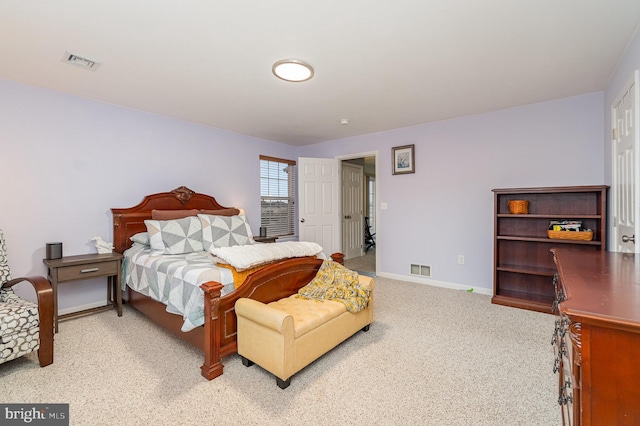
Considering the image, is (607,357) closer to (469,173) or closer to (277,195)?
(469,173)

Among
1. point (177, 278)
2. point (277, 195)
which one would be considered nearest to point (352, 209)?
point (277, 195)

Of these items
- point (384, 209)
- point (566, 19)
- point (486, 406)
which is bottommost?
point (486, 406)

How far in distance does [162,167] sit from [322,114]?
2.19 meters

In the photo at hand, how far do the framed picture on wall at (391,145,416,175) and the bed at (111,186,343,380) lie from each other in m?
2.10

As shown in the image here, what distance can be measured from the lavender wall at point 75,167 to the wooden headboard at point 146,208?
0.12 metres

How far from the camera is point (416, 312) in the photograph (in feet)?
10.5

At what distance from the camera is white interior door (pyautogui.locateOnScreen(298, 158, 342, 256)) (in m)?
5.03

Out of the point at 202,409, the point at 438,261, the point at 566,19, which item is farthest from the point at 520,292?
the point at 202,409

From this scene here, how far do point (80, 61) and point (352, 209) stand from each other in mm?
5094

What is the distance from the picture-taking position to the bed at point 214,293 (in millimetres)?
2016

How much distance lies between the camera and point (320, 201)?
5.18 metres

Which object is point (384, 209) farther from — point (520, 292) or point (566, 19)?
point (566, 19)

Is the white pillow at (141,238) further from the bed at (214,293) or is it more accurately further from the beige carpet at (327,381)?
the beige carpet at (327,381)

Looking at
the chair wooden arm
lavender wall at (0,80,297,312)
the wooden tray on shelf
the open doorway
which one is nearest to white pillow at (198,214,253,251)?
lavender wall at (0,80,297,312)
